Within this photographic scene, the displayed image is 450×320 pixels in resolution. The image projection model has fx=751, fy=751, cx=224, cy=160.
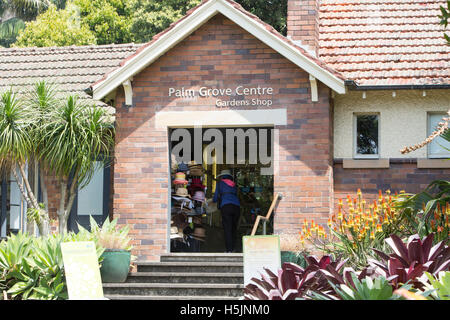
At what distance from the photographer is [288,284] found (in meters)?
7.37

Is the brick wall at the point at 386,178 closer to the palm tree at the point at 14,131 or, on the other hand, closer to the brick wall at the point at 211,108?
the brick wall at the point at 211,108

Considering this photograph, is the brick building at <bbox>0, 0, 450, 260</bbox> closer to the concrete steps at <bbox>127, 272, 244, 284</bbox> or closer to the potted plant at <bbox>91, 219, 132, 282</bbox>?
the concrete steps at <bbox>127, 272, 244, 284</bbox>

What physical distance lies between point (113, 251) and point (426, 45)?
7.23 metres

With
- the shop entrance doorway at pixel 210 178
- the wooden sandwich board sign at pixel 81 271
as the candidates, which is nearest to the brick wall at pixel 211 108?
the shop entrance doorway at pixel 210 178

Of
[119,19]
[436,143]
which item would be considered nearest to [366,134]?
[436,143]

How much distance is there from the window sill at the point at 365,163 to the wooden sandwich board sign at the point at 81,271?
209 inches

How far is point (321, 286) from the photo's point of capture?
25.4ft

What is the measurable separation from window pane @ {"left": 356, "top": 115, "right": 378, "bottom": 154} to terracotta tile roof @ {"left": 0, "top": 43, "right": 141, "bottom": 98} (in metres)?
6.00

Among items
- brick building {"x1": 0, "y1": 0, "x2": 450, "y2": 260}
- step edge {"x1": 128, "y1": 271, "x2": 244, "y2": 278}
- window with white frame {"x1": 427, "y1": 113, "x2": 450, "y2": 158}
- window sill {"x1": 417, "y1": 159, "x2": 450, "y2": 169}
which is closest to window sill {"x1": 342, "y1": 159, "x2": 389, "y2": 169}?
brick building {"x1": 0, "y1": 0, "x2": 450, "y2": 260}

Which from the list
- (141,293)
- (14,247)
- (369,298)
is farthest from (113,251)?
(369,298)

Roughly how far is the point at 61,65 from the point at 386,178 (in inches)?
333

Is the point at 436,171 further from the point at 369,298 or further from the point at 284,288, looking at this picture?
the point at 369,298

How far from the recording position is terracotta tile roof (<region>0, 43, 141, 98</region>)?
17.1 metres

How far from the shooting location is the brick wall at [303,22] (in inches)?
571
